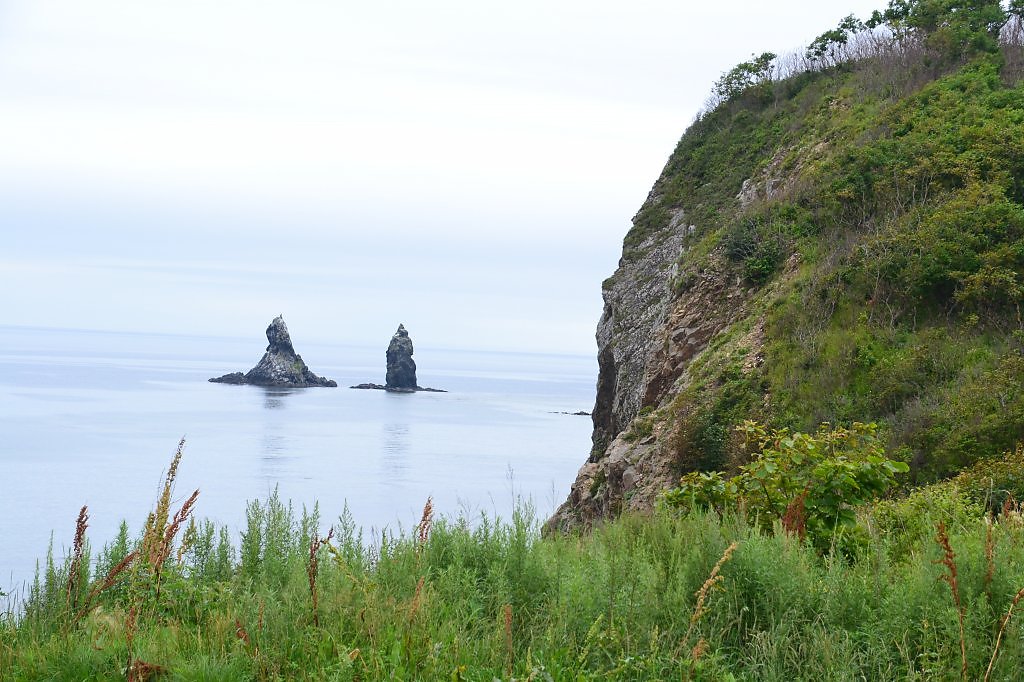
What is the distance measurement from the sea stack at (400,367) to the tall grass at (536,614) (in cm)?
12428

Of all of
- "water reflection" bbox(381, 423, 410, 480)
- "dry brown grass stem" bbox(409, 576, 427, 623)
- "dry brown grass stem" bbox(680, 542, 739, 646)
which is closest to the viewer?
"dry brown grass stem" bbox(680, 542, 739, 646)

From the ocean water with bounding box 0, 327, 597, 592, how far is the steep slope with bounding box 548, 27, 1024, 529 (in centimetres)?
454

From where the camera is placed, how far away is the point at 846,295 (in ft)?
57.2

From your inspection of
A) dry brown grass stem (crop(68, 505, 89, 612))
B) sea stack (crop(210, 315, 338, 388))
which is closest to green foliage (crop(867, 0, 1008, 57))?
dry brown grass stem (crop(68, 505, 89, 612))

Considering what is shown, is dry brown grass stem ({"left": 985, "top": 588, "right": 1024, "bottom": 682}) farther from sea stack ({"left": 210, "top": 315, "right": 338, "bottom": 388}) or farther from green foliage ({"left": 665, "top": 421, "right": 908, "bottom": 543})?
sea stack ({"left": 210, "top": 315, "right": 338, "bottom": 388})

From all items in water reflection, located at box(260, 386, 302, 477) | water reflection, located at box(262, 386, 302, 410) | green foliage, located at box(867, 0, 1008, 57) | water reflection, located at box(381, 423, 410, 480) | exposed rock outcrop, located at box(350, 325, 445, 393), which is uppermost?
green foliage, located at box(867, 0, 1008, 57)

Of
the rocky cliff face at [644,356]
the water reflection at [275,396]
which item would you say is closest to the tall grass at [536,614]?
the rocky cliff face at [644,356]

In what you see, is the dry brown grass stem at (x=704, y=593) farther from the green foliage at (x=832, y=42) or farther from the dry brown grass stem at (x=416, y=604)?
the green foliage at (x=832, y=42)

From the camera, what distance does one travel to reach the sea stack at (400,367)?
130 m

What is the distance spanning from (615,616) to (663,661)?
439 millimetres

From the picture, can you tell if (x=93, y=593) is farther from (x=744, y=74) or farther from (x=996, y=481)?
(x=744, y=74)

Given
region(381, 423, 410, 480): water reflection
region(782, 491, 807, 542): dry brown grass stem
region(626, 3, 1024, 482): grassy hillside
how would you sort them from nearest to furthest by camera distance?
1. region(782, 491, 807, 542): dry brown grass stem
2. region(626, 3, 1024, 482): grassy hillside
3. region(381, 423, 410, 480): water reflection

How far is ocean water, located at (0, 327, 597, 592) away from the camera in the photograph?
31.3 m

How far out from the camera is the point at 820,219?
20.9 meters
